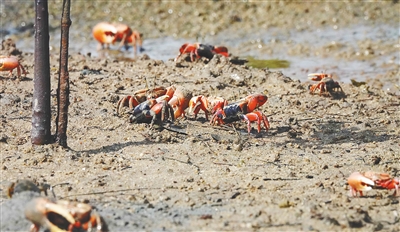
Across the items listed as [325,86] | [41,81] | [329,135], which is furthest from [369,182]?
[325,86]

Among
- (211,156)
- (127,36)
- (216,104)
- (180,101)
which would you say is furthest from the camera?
(127,36)

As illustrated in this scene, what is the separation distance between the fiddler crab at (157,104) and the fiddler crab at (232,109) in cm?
14

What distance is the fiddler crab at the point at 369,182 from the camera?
5.48m

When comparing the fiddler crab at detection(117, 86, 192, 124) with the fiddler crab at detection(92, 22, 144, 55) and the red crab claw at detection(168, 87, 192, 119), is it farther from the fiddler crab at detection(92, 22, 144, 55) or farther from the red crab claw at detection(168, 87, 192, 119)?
the fiddler crab at detection(92, 22, 144, 55)

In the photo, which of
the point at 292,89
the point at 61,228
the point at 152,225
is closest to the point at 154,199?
the point at 152,225

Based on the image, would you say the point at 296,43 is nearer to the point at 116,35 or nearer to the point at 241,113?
the point at 116,35

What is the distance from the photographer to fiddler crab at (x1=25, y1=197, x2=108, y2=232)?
4.63 meters

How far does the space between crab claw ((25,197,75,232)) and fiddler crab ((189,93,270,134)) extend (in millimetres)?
2548

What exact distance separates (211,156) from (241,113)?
0.79 m

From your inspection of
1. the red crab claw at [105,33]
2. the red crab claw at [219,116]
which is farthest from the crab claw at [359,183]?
the red crab claw at [105,33]

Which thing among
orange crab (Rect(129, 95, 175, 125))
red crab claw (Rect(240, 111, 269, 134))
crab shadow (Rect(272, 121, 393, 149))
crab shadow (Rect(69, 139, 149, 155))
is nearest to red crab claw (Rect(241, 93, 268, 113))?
red crab claw (Rect(240, 111, 269, 134))

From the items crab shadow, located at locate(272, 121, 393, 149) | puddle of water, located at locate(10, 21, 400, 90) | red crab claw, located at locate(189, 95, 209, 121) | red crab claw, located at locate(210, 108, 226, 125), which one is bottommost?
crab shadow, located at locate(272, 121, 393, 149)

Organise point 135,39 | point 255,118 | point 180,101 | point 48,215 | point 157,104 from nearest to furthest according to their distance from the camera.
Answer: point 48,215 → point 157,104 → point 255,118 → point 180,101 → point 135,39

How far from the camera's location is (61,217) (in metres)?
4.74
